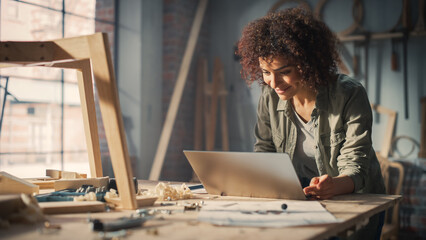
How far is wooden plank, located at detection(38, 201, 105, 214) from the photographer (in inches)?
49.8

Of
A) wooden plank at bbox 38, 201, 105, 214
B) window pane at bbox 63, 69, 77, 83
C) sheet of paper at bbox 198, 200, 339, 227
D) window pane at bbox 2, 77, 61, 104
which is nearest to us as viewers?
sheet of paper at bbox 198, 200, 339, 227

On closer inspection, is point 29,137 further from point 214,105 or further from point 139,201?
point 139,201

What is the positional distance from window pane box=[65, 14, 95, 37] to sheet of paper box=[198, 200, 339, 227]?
3.08 metres

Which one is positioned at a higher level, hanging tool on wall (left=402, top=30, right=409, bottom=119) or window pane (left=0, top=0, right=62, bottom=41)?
window pane (left=0, top=0, right=62, bottom=41)

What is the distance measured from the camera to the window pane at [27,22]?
3.57 m

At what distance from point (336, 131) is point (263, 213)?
0.77 meters

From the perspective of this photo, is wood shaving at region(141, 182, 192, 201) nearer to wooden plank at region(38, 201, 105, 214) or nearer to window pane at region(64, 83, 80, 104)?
wooden plank at region(38, 201, 105, 214)

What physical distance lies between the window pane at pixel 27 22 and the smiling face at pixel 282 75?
2330mm

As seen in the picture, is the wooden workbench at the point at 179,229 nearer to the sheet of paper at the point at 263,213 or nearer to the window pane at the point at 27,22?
the sheet of paper at the point at 263,213

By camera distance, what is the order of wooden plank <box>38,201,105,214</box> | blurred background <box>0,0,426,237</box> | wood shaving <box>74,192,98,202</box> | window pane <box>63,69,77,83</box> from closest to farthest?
wooden plank <box>38,201,105,214</box>
wood shaving <box>74,192,98,202</box>
blurred background <box>0,0,426,237</box>
window pane <box>63,69,77,83</box>

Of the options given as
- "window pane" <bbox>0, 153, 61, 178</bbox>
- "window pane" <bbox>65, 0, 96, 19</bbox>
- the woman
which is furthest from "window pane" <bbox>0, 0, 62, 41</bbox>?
the woman

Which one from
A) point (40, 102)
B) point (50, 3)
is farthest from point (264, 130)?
point (50, 3)

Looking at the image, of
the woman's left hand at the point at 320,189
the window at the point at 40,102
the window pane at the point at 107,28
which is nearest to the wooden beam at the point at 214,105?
the window pane at the point at 107,28

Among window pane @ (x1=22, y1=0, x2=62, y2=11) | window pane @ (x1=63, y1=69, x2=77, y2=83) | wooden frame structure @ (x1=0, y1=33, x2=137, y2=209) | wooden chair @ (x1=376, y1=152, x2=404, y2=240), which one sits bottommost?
A: wooden chair @ (x1=376, y1=152, x2=404, y2=240)
